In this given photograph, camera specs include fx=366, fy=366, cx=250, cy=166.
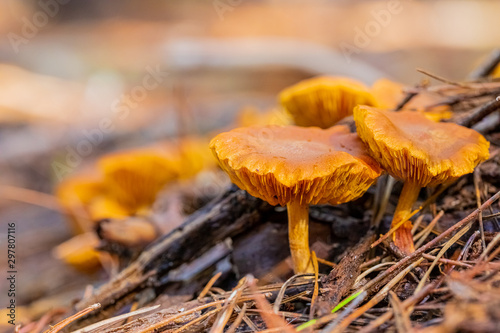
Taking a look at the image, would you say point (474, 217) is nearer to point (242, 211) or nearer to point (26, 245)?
point (242, 211)

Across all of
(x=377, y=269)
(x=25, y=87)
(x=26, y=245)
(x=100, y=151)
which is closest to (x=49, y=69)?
(x=25, y=87)

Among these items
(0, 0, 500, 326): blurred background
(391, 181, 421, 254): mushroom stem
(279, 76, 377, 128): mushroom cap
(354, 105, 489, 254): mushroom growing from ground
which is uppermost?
(0, 0, 500, 326): blurred background

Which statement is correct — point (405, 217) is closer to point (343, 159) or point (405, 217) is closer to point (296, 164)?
point (343, 159)

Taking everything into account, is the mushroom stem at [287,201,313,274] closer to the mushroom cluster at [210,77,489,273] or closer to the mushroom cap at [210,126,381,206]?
the mushroom cluster at [210,77,489,273]

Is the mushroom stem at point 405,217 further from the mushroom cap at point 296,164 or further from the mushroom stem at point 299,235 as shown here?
the mushroom stem at point 299,235

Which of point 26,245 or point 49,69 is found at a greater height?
point 49,69

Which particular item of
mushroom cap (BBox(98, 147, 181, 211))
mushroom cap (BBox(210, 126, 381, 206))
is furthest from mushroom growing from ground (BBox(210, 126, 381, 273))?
mushroom cap (BBox(98, 147, 181, 211))
